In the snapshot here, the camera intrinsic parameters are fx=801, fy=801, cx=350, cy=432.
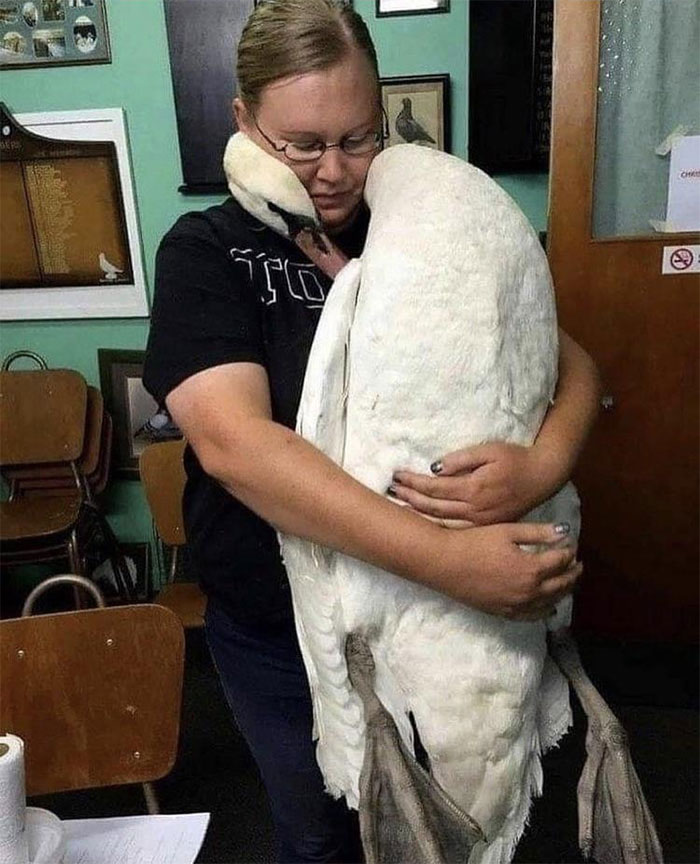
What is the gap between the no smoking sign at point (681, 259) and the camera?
2.02m

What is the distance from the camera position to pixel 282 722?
3.55 ft

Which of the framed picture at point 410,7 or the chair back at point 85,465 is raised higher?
the framed picture at point 410,7

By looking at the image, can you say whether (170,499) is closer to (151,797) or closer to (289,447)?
(151,797)

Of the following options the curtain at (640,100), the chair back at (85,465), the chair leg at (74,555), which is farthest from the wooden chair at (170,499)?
the curtain at (640,100)

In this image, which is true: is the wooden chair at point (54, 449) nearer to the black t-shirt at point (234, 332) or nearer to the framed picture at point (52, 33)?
the framed picture at point (52, 33)

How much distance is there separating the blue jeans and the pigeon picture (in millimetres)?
1583

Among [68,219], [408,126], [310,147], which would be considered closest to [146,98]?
[68,219]

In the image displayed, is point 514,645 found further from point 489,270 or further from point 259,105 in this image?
point 259,105

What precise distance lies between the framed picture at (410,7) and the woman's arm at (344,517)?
1685 mm

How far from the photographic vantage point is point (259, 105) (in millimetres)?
936

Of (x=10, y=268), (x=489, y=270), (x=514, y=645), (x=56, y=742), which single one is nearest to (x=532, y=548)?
(x=514, y=645)

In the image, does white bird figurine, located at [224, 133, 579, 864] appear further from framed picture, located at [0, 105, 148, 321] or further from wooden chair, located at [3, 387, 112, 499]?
wooden chair, located at [3, 387, 112, 499]

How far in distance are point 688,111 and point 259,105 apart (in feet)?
4.68

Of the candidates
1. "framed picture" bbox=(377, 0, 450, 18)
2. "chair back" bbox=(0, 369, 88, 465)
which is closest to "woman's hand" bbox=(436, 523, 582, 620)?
"framed picture" bbox=(377, 0, 450, 18)
